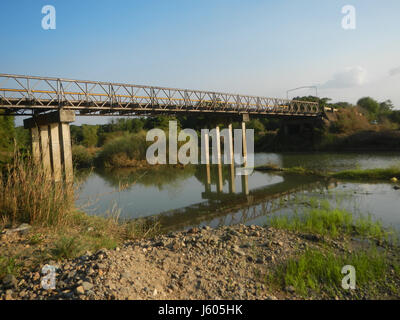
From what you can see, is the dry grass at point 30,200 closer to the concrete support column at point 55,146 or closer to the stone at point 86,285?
the stone at point 86,285

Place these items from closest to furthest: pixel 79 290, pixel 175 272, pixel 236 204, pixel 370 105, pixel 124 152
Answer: pixel 79 290, pixel 175 272, pixel 236 204, pixel 124 152, pixel 370 105

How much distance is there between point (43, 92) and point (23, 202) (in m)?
11.3

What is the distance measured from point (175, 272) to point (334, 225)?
4024mm

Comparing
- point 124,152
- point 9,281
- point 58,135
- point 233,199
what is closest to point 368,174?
point 233,199

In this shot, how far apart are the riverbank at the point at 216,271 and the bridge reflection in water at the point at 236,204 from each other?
2542 mm

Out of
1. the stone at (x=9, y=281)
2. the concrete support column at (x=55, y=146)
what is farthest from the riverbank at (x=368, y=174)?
the concrete support column at (x=55, y=146)

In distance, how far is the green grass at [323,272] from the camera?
12.2ft

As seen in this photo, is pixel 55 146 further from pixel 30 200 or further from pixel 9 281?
pixel 9 281

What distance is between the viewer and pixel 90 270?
3.49 m

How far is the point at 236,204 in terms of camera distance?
32.7ft

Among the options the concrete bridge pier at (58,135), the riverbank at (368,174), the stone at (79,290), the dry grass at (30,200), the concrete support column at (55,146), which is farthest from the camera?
the concrete support column at (55,146)

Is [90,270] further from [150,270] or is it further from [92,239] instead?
[92,239]

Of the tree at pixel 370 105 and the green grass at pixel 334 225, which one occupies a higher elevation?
the tree at pixel 370 105

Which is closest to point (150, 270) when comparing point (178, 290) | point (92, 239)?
point (178, 290)
